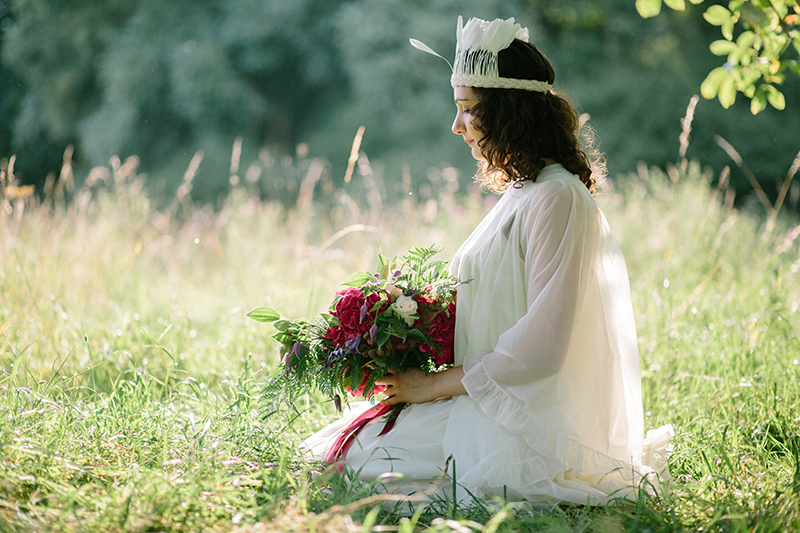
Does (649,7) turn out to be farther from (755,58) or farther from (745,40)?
(755,58)

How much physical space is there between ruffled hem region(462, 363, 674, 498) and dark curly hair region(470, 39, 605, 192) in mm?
656

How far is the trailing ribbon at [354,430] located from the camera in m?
2.08

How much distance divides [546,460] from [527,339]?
0.36 metres

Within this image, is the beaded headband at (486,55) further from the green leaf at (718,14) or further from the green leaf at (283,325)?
the green leaf at (283,325)

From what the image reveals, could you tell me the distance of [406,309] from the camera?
1.91 meters

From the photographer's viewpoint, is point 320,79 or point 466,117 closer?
point 466,117

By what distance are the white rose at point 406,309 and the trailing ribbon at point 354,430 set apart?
0.37 meters

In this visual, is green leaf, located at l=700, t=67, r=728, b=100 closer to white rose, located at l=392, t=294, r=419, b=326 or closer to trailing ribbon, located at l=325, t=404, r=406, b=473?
white rose, located at l=392, t=294, r=419, b=326

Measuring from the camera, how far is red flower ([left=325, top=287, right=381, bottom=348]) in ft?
6.35

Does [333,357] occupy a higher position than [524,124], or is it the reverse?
[524,124]

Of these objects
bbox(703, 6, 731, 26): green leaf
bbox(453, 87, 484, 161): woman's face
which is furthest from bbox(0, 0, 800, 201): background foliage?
bbox(453, 87, 484, 161): woman's face

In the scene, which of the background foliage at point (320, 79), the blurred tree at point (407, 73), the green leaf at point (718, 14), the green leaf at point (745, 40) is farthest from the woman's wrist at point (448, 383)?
the blurred tree at point (407, 73)

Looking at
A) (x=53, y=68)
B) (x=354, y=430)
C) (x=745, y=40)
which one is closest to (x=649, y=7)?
(x=745, y=40)

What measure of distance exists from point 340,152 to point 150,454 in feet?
39.8
